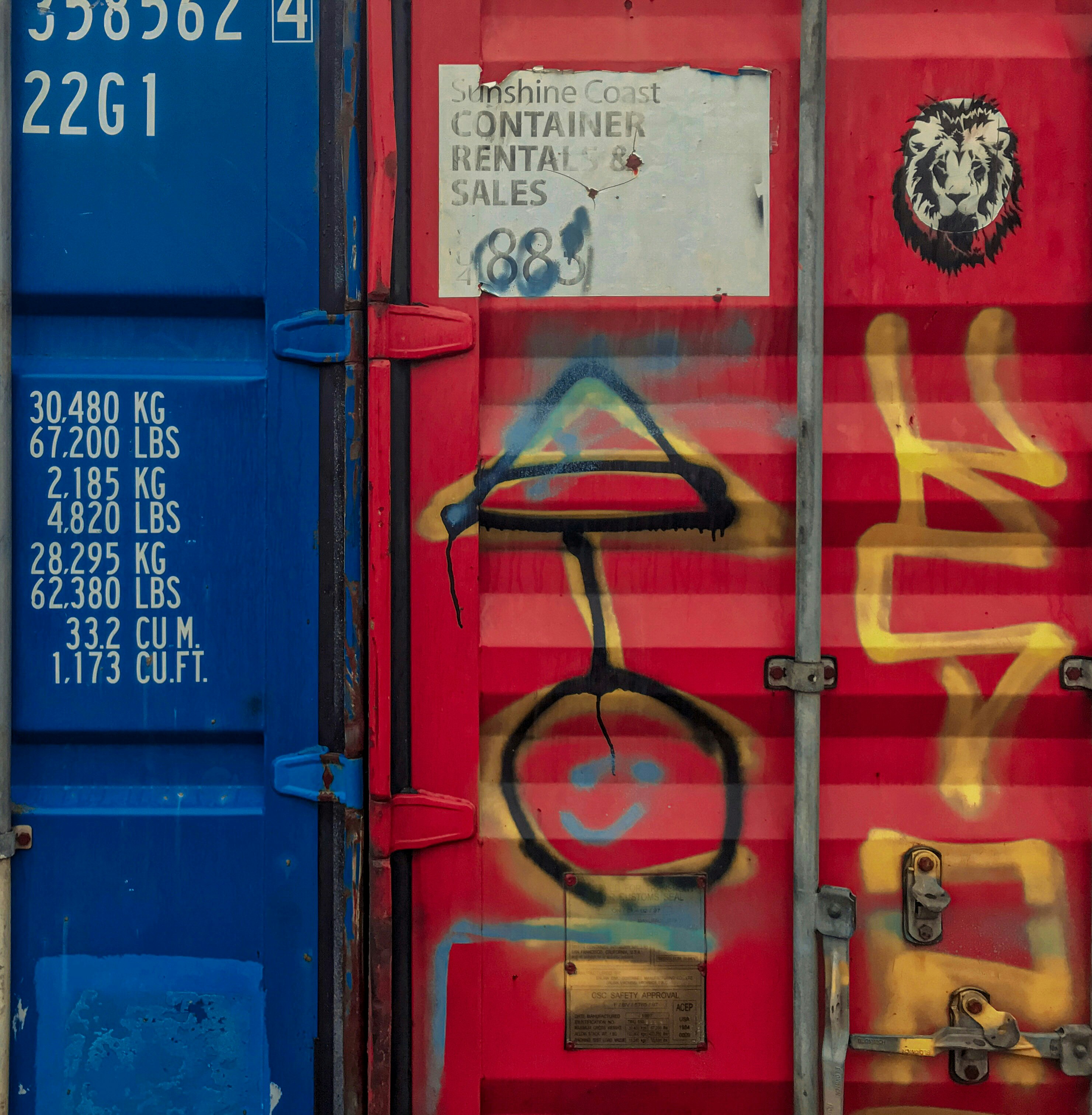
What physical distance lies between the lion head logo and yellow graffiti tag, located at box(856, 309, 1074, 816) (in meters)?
0.13

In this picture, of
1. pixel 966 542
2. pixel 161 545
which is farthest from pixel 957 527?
pixel 161 545

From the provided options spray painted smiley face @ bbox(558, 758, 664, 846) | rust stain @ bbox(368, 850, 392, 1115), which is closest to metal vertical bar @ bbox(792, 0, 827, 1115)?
spray painted smiley face @ bbox(558, 758, 664, 846)

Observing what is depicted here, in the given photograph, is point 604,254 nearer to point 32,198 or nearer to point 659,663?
point 659,663

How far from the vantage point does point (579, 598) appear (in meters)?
1.65

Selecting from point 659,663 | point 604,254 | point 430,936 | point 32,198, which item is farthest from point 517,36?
point 430,936

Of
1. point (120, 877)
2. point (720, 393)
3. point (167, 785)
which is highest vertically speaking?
point (720, 393)

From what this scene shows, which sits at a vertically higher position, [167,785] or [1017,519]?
[1017,519]

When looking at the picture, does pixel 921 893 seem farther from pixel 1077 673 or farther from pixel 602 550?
pixel 602 550

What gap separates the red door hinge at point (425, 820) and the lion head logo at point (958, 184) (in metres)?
1.29

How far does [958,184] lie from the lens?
1.63 m

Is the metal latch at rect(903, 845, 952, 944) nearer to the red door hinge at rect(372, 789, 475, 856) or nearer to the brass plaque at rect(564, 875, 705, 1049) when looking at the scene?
the brass plaque at rect(564, 875, 705, 1049)

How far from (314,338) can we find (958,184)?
1.18 meters

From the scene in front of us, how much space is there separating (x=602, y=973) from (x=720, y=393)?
1.06 metres

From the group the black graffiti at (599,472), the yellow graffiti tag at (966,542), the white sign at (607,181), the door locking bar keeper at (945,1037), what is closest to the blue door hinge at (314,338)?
the white sign at (607,181)
